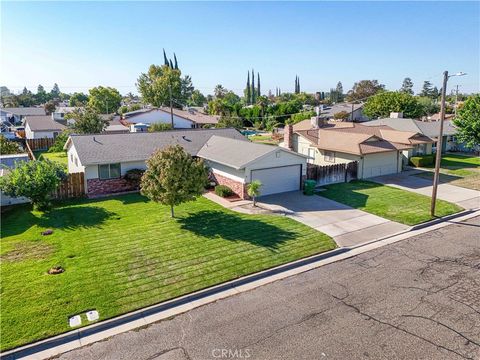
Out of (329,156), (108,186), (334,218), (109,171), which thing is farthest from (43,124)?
(334,218)

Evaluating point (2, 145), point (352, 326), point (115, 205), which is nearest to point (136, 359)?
point (352, 326)

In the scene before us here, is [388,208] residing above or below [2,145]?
below

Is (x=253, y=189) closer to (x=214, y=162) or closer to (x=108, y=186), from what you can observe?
(x=214, y=162)

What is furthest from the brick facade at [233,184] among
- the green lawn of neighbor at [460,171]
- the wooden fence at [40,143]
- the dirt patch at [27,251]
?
the wooden fence at [40,143]

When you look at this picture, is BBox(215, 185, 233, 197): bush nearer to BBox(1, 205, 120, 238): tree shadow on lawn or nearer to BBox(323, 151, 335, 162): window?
BBox(1, 205, 120, 238): tree shadow on lawn

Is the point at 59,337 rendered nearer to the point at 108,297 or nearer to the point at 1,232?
the point at 108,297
